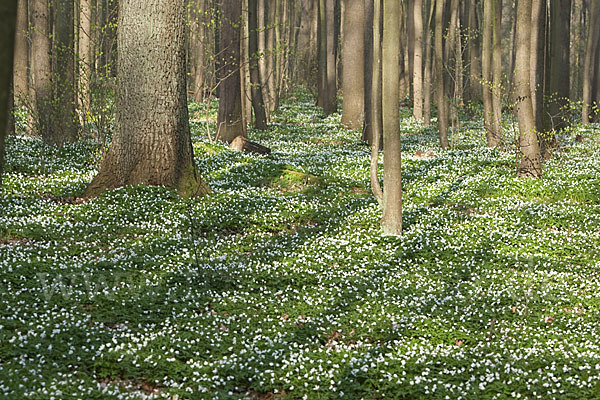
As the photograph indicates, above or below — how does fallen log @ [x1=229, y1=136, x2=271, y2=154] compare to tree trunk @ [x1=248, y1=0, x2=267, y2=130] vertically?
below

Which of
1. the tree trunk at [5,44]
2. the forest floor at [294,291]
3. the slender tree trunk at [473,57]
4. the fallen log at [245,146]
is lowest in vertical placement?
the forest floor at [294,291]

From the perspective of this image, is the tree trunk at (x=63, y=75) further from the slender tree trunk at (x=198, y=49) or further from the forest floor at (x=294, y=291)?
the slender tree trunk at (x=198, y=49)

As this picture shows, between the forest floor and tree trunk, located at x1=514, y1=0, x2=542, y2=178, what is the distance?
745 mm

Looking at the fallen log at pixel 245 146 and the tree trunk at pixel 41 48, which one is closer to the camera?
the tree trunk at pixel 41 48

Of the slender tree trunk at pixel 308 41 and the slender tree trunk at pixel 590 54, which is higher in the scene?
the slender tree trunk at pixel 308 41

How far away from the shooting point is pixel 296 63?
5275 centimetres

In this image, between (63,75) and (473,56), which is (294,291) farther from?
(473,56)

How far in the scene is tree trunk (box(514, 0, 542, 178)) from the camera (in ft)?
50.6

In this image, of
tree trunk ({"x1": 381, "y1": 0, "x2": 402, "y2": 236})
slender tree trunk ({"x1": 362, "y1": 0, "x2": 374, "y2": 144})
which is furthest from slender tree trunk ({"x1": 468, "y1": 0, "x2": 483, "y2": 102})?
tree trunk ({"x1": 381, "y1": 0, "x2": 402, "y2": 236})

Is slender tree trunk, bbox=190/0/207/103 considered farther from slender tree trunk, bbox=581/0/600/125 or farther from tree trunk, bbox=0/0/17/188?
slender tree trunk, bbox=581/0/600/125

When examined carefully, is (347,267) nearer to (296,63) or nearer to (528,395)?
(528,395)

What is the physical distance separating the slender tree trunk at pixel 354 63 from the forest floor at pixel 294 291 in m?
16.0

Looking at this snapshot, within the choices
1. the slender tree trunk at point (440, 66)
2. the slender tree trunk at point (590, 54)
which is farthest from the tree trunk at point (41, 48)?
the slender tree trunk at point (590, 54)

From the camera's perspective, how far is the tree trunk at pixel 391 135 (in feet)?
36.9
